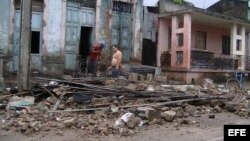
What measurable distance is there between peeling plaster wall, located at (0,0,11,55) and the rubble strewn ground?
12.8ft

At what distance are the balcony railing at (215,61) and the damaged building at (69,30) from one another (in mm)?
2802

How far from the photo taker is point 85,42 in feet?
60.0

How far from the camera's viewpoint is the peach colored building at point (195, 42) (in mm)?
18734

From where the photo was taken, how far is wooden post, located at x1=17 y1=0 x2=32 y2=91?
11758 millimetres

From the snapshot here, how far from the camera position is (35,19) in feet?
53.6

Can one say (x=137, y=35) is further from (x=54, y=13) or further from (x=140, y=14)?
(x=54, y=13)

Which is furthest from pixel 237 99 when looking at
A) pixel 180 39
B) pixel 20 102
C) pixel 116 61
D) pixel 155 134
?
pixel 180 39

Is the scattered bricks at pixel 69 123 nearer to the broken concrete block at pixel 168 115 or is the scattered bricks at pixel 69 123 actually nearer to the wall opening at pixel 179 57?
the broken concrete block at pixel 168 115

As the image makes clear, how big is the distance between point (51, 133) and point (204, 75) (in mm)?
12686

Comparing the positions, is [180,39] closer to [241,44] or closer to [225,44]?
[241,44]

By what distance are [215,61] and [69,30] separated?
25.6 ft

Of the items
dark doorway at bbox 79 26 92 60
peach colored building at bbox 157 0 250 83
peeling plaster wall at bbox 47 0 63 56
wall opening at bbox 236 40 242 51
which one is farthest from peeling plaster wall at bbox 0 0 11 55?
wall opening at bbox 236 40 242 51

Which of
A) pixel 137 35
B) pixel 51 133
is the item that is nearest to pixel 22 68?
pixel 51 133

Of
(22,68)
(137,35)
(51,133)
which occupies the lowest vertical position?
(51,133)
